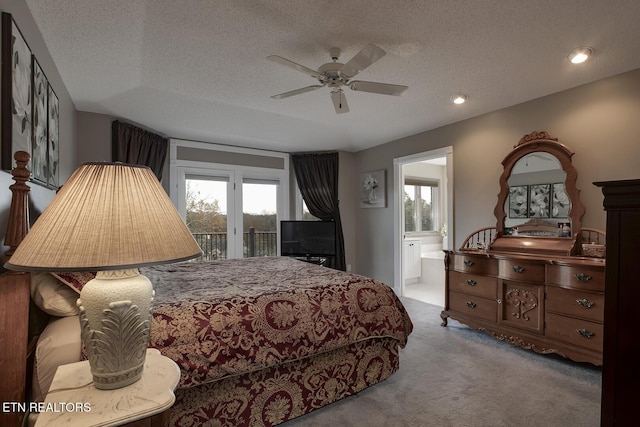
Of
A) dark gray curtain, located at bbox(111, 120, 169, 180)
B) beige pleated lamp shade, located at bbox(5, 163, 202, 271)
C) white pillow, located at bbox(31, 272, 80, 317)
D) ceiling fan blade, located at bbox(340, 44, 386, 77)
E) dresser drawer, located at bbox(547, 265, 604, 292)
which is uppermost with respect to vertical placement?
ceiling fan blade, located at bbox(340, 44, 386, 77)

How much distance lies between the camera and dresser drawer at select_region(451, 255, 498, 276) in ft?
9.97

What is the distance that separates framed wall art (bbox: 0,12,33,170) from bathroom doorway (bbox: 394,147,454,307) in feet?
13.4

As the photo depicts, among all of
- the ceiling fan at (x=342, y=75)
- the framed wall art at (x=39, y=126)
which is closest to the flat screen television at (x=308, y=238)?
the ceiling fan at (x=342, y=75)

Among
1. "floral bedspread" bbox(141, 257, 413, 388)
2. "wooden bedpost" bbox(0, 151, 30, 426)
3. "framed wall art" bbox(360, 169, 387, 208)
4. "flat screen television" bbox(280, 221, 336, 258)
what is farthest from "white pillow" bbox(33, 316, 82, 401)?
"framed wall art" bbox(360, 169, 387, 208)

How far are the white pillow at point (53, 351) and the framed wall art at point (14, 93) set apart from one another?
78 cm

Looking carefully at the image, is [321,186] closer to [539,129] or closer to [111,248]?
[539,129]

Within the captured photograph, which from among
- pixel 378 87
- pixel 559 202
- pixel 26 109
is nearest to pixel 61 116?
pixel 26 109

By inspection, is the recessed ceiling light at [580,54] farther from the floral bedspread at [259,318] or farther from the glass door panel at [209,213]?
the glass door panel at [209,213]

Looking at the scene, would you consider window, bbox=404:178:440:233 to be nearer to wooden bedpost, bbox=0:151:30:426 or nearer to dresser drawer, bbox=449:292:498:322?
dresser drawer, bbox=449:292:498:322

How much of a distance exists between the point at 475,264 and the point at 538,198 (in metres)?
0.95

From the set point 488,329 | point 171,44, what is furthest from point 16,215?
point 488,329

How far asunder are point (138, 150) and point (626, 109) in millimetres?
5147

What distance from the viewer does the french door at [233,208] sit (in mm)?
4629

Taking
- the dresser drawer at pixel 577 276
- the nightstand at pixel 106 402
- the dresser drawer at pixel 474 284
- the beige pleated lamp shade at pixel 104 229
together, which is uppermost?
the beige pleated lamp shade at pixel 104 229
